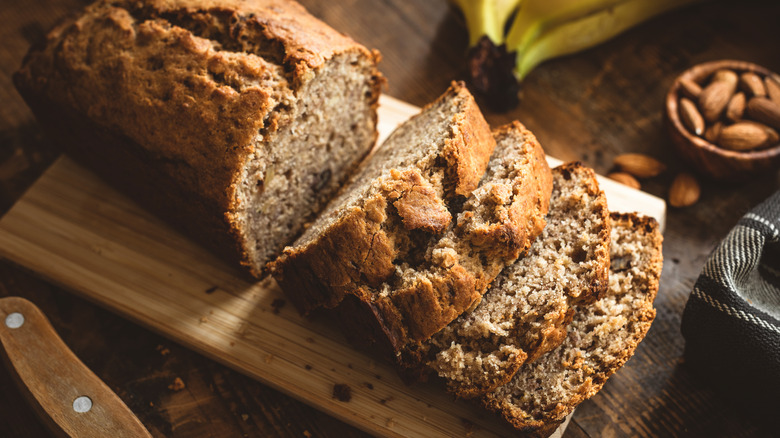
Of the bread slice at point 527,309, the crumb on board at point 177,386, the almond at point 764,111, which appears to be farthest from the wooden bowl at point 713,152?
the crumb on board at point 177,386

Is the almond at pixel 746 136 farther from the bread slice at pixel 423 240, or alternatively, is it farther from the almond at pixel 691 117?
the bread slice at pixel 423 240

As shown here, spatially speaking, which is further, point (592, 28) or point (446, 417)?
point (592, 28)

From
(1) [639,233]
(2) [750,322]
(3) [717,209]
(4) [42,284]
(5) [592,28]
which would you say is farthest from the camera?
(5) [592,28]

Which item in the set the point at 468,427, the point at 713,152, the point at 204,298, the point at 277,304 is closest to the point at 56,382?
the point at 204,298

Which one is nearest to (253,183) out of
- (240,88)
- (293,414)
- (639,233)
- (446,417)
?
(240,88)

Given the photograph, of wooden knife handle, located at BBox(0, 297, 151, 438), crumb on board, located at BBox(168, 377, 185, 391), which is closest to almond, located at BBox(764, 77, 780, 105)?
crumb on board, located at BBox(168, 377, 185, 391)

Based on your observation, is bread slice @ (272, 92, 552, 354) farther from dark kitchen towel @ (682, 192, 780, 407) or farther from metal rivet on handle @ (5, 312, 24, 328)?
metal rivet on handle @ (5, 312, 24, 328)

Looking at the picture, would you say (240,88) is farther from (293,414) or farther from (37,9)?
(37,9)
